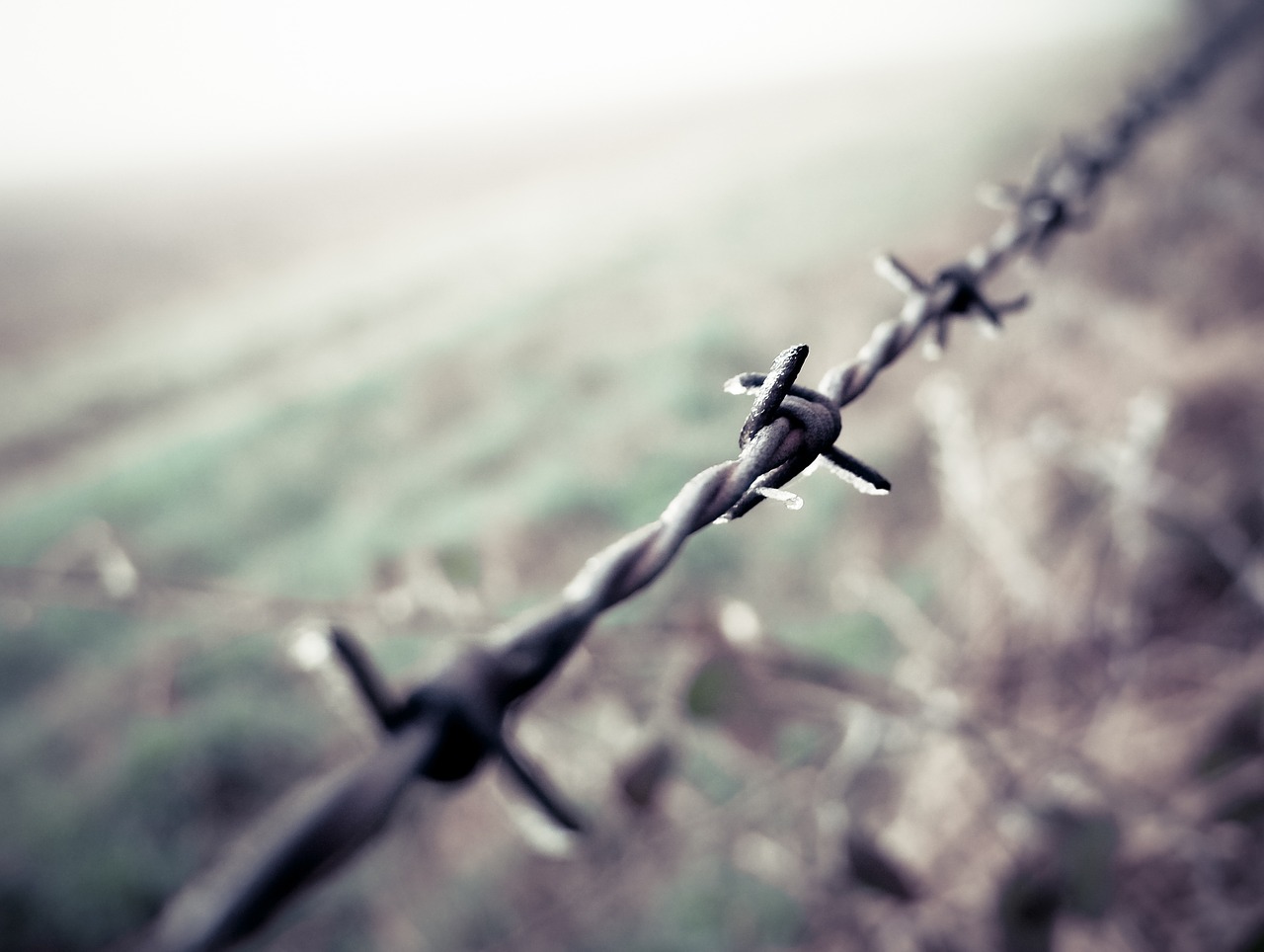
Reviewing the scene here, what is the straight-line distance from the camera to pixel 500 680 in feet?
1.35

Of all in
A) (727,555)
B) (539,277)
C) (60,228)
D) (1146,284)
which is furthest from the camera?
(60,228)

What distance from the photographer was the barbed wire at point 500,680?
13.0 inches

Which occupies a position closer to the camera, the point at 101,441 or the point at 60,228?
the point at 101,441

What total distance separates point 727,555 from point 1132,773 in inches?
74.5

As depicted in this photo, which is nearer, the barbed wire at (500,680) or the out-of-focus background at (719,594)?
the barbed wire at (500,680)

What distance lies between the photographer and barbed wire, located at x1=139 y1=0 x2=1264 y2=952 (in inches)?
13.0

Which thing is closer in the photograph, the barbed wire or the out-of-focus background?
the barbed wire

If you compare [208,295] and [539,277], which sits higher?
[208,295]

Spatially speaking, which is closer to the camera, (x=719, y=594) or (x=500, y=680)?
(x=500, y=680)

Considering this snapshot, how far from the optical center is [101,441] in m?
7.26

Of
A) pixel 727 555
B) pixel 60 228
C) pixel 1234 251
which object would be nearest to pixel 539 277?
pixel 727 555

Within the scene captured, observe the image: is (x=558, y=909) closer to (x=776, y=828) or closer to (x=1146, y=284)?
(x=776, y=828)

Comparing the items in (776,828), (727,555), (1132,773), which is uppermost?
(727,555)

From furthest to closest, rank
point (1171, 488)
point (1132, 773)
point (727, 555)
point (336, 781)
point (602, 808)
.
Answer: point (727, 555) → point (602, 808) → point (1171, 488) → point (1132, 773) → point (336, 781)
